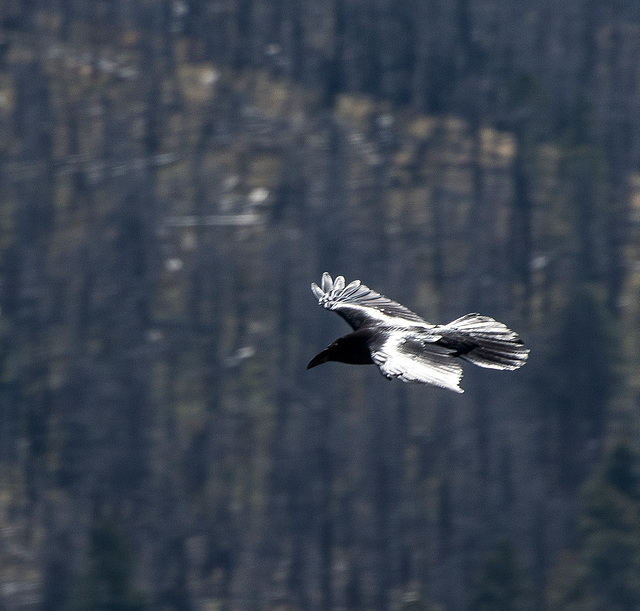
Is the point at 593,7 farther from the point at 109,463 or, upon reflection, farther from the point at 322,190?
the point at 109,463

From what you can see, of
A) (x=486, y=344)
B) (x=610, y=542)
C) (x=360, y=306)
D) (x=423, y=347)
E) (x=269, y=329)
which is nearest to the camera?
(x=423, y=347)

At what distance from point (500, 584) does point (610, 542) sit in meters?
3.35

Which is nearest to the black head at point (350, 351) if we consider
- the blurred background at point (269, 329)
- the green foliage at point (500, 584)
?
the blurred background at point (269, 329)

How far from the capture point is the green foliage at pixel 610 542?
3484 cm

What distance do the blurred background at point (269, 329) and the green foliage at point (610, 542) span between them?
0.09 meters

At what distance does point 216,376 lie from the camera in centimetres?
3578

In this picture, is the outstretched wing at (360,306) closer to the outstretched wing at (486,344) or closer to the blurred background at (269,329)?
→ the outstretched wing at (486,344)

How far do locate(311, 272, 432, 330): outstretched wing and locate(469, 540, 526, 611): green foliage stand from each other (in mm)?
26391

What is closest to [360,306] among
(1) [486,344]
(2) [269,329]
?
(1) [486,344]

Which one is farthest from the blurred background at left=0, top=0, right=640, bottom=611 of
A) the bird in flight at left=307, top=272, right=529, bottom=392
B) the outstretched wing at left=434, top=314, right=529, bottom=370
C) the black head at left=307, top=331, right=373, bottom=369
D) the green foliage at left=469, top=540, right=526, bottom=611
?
the black head at left=307, top=331, right=373, bottom=369

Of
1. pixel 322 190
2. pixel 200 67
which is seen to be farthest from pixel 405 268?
pixel 200 67

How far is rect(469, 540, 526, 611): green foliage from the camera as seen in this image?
34.8 meters

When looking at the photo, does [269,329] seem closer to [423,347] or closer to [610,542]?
[610,542]

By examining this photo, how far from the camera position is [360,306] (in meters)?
9.59
